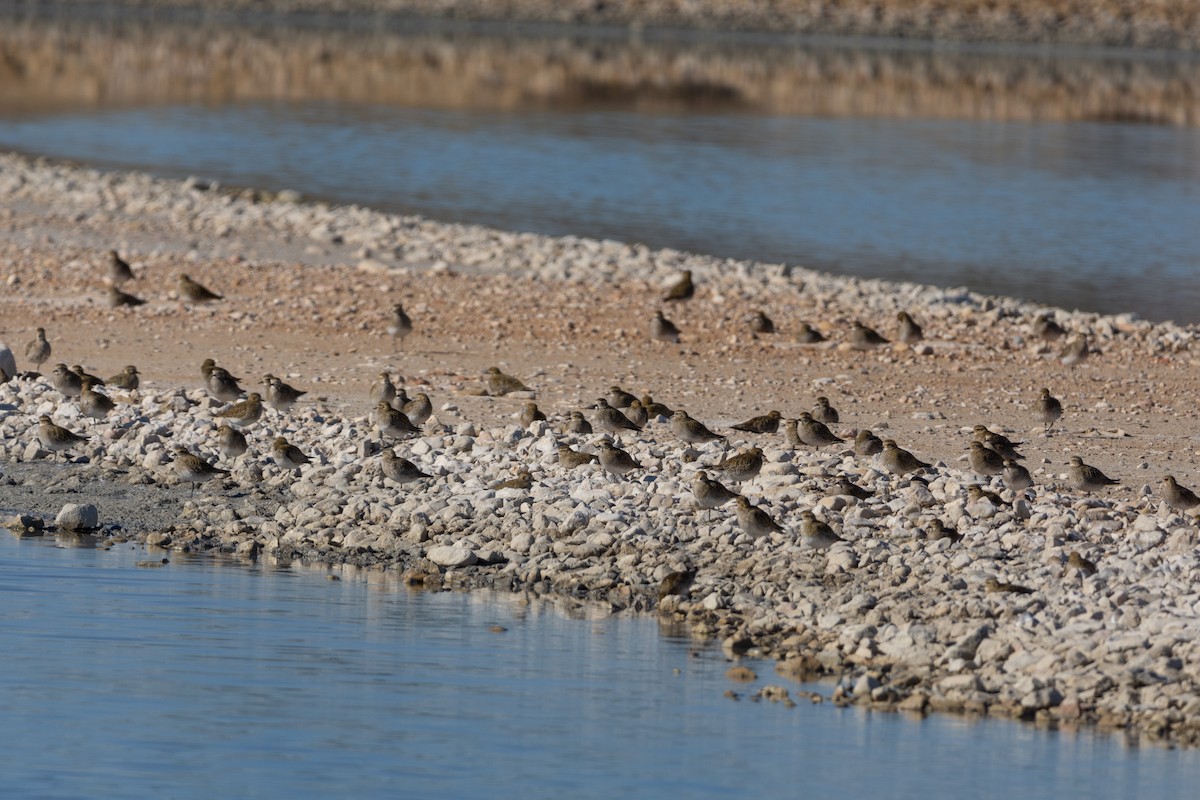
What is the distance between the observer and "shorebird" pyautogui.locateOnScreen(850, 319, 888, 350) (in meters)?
21.4

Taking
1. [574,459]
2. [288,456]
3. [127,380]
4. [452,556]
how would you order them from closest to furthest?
1. [452,556]
2. [574,459]
3. [288,456]
4. [127,380]

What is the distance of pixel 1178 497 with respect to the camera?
1447cm

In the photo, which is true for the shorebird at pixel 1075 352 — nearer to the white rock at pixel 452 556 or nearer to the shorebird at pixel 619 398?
the shorebird at pixel 619 398

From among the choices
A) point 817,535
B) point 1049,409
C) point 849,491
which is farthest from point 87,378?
point 1049,409

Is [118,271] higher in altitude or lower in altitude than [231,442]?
higher

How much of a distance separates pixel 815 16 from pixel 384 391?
92580mm

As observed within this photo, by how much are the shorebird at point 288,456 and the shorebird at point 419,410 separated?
1313 mm

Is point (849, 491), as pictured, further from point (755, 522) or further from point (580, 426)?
point (580, 426)

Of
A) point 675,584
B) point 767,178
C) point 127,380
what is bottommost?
point 675,584

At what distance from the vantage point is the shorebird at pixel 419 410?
1697 centimetres

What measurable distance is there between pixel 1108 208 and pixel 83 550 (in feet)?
103

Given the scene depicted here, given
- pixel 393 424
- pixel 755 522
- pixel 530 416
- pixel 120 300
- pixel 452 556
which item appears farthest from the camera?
pixel 120 300

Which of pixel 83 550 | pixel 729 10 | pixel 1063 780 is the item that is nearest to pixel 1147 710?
pixel 1063 780

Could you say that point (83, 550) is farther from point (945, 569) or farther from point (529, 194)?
point (529, 194)
